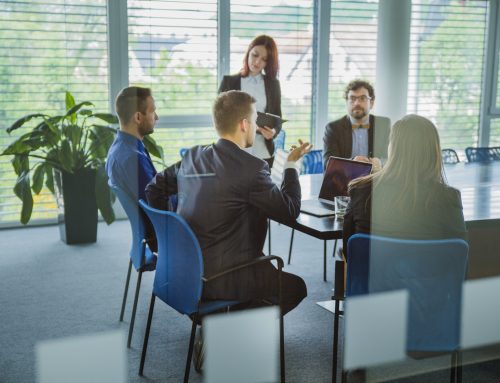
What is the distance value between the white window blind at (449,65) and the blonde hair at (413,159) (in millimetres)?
2910

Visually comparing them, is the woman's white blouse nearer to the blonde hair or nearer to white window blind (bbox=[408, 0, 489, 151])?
white window blind (bbox=[408, 0, 489, 151])

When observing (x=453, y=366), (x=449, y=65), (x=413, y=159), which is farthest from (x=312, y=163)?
(x=453, y=366)

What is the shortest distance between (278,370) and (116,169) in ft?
2.96

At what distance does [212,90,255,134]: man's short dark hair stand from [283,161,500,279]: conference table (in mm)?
368

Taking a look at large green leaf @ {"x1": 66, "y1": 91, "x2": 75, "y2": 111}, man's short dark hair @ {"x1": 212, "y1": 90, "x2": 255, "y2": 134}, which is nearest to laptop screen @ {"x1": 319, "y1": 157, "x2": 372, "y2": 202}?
man's short dark hair @ {"x1": 212, "y1": 90, "x2": 255, "y2": 134}

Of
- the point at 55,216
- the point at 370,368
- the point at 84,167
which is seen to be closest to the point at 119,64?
the point at 84,167

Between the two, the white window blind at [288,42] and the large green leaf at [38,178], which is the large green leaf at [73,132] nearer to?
the large green leaf at [38,178]

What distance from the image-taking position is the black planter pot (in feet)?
12.6

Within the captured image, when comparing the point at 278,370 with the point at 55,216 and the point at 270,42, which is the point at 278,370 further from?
the point at 55,216

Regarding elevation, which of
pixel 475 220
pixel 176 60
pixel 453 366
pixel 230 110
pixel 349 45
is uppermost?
pixel 349 45

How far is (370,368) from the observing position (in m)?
2.20

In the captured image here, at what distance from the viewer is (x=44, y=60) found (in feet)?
13.5

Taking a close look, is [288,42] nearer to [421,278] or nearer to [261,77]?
[261,77]

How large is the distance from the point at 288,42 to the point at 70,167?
1.81 metres
